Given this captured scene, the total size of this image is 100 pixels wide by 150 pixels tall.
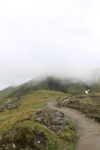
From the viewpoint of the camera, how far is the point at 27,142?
32.2 m

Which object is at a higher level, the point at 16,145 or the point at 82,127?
the point at 16,145

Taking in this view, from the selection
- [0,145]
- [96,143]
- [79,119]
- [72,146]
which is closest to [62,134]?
[72,146]

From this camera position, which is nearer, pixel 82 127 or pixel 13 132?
pixel 13 132

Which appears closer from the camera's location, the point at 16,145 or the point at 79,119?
the point at 16,145

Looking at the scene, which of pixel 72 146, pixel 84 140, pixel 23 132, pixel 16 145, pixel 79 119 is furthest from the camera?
pixel 79 119

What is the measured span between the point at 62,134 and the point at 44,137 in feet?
18.8

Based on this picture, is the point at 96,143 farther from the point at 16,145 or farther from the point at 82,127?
the point at 16,145

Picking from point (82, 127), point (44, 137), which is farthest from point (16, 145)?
point (82, 127)

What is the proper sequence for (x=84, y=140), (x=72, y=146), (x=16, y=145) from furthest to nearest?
1. (x=84, y=140)
2. (x=72, y=146)
3. (x=16, y=145)

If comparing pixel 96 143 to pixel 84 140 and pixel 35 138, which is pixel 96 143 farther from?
pixel 35 138

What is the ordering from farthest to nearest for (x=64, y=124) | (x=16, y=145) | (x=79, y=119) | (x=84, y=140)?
1. (x=79, y=119)
2. (x=64, y=124)
3. (x=84, y=140)
4. (x=16, y=145)

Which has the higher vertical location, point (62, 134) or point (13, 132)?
point (13, 132)

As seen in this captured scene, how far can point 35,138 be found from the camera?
33.7 metres

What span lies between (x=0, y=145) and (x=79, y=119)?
93.4 ft
